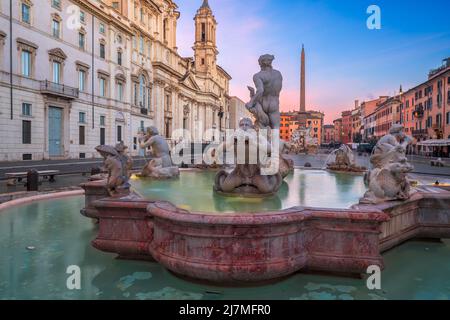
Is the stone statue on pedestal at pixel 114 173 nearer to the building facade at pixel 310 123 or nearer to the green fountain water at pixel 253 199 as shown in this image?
the green fountain water at pixel 253 199

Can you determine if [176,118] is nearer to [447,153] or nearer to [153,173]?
[447,153]

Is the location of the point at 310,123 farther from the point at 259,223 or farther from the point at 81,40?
the point at 259,223

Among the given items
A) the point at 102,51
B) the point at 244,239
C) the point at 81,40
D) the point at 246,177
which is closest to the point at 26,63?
the point at 81,40

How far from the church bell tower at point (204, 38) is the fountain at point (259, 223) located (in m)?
75.8

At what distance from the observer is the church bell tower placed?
7844 cm

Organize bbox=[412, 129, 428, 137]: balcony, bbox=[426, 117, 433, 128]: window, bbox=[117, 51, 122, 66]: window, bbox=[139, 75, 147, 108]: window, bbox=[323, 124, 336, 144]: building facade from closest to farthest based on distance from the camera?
bbox=[117, 51, 122, 66]: window < bbox=[139, 75, 147, 108]: window < bbox=[426, 117, 433, 128]: window < bbox=[412, 129, 428, 137]: balcony < bbox=[323, 124, 336, 144]: building facade

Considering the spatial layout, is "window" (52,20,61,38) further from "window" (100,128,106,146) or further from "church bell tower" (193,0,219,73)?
"church bell tower" (193,0,219,73)

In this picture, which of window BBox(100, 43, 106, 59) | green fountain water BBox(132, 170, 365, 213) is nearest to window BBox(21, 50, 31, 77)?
window BBox(100, 43, 106, 59)

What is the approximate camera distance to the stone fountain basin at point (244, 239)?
11.7ft

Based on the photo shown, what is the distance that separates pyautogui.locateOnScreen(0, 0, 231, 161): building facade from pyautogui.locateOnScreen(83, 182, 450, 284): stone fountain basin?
80.1ft

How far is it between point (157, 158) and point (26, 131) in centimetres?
2212

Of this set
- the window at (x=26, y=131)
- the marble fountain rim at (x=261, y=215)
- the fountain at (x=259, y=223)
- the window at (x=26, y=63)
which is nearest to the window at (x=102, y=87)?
the window at (x=26, y=63)

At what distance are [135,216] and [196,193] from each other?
80.2 inches

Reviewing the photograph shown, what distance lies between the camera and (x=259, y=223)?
11.5 ft
